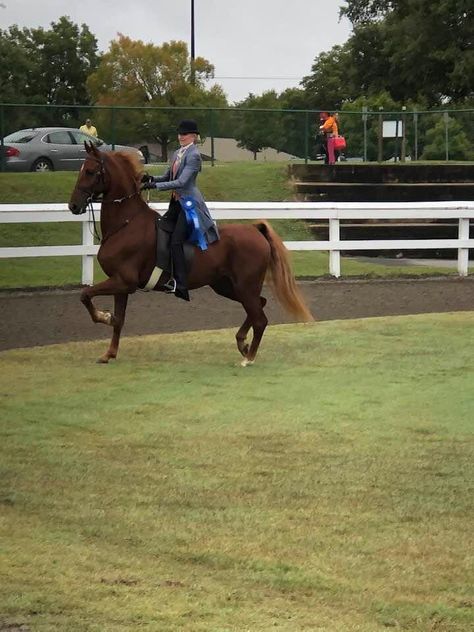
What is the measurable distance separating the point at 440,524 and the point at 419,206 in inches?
619

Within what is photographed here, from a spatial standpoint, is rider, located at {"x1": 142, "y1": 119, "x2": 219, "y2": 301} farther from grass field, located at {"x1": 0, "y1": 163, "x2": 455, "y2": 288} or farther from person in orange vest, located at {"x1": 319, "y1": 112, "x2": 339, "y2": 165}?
person in orange vest, located at {"x1": 319, "y1": 112, "x2": 339, "y2": 165}

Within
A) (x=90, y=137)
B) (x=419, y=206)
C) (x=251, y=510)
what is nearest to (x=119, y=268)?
(x=251, y=510)

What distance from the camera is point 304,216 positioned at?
70.4ft

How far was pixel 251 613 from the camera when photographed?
5.42 meters

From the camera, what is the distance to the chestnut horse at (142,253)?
12.8 meters

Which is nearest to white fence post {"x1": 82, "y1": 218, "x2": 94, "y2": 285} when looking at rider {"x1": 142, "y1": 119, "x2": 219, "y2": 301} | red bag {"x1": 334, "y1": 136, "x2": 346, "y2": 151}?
rider {"x1": 142, "y1": 119, "x2": 219, "y2": 301}

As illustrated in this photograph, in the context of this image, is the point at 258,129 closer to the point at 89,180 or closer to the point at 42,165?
the point at 42,165

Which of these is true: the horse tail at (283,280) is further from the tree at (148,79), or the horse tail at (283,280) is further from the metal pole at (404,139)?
the tree at (148,79)

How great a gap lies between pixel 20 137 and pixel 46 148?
117cm

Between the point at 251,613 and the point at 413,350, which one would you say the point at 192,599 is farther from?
the point at 413,350

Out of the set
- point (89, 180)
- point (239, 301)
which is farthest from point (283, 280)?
point (89, 180)

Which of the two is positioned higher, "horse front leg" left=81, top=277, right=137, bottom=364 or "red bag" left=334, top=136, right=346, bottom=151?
"red bag" left=334, top=136, right=346, bottom=151

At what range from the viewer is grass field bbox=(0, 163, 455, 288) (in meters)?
22.6

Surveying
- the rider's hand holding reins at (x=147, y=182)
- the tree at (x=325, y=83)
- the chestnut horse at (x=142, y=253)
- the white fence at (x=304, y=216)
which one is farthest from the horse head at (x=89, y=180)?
the tree at (x=325, y=83)
